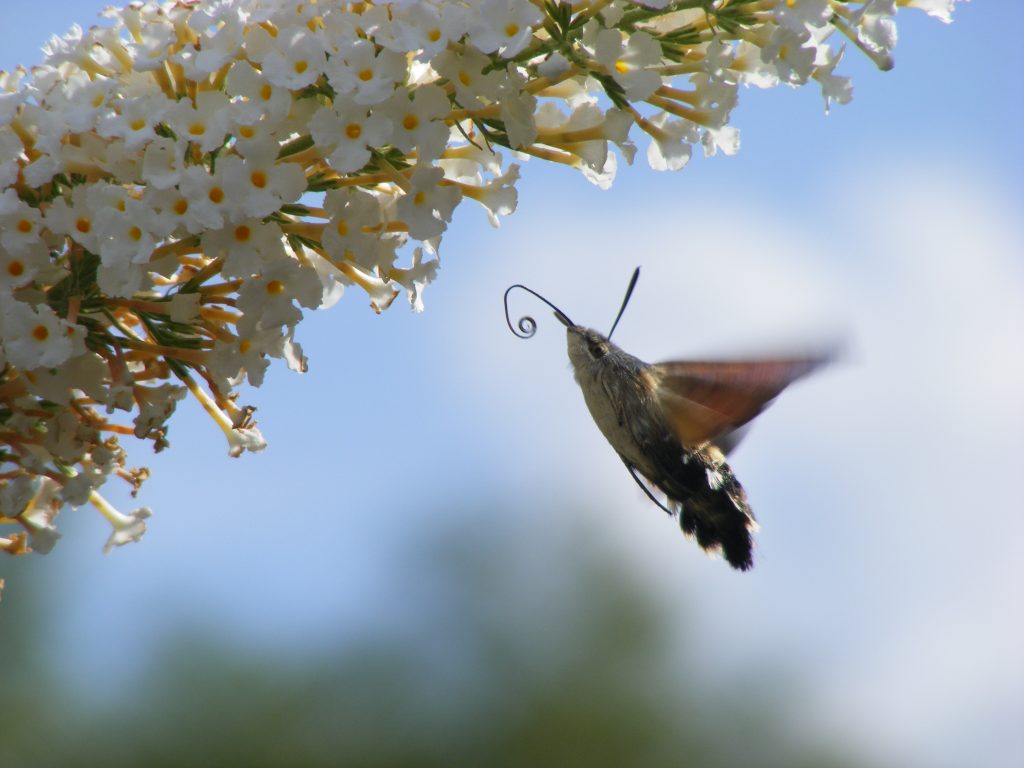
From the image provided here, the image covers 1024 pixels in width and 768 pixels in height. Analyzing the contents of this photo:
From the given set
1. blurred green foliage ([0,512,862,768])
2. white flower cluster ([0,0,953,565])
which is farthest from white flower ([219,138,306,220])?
blurred green foliage ([0,512,862,768])

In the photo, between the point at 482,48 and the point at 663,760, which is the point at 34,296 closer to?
the point at 482,48

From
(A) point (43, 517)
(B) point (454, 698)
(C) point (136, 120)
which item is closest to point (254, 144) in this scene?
(C) point (136, 120)

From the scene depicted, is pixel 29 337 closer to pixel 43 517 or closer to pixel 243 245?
pixel 243 245

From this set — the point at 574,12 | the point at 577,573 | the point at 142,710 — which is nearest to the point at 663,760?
the point at 577,573

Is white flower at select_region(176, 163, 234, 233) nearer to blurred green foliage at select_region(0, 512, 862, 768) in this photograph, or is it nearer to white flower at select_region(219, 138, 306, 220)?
white flower at select_region(219, 138, 306, 220)

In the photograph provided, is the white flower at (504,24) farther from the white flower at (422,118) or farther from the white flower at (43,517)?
the white flower at (43,517)

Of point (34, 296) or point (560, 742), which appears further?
point (560, 742)

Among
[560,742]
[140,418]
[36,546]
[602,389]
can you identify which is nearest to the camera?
[140,418]

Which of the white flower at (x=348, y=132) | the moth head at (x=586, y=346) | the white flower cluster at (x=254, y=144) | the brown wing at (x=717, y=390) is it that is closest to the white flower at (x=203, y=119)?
the white flower cluster at (x=254, y=144)
